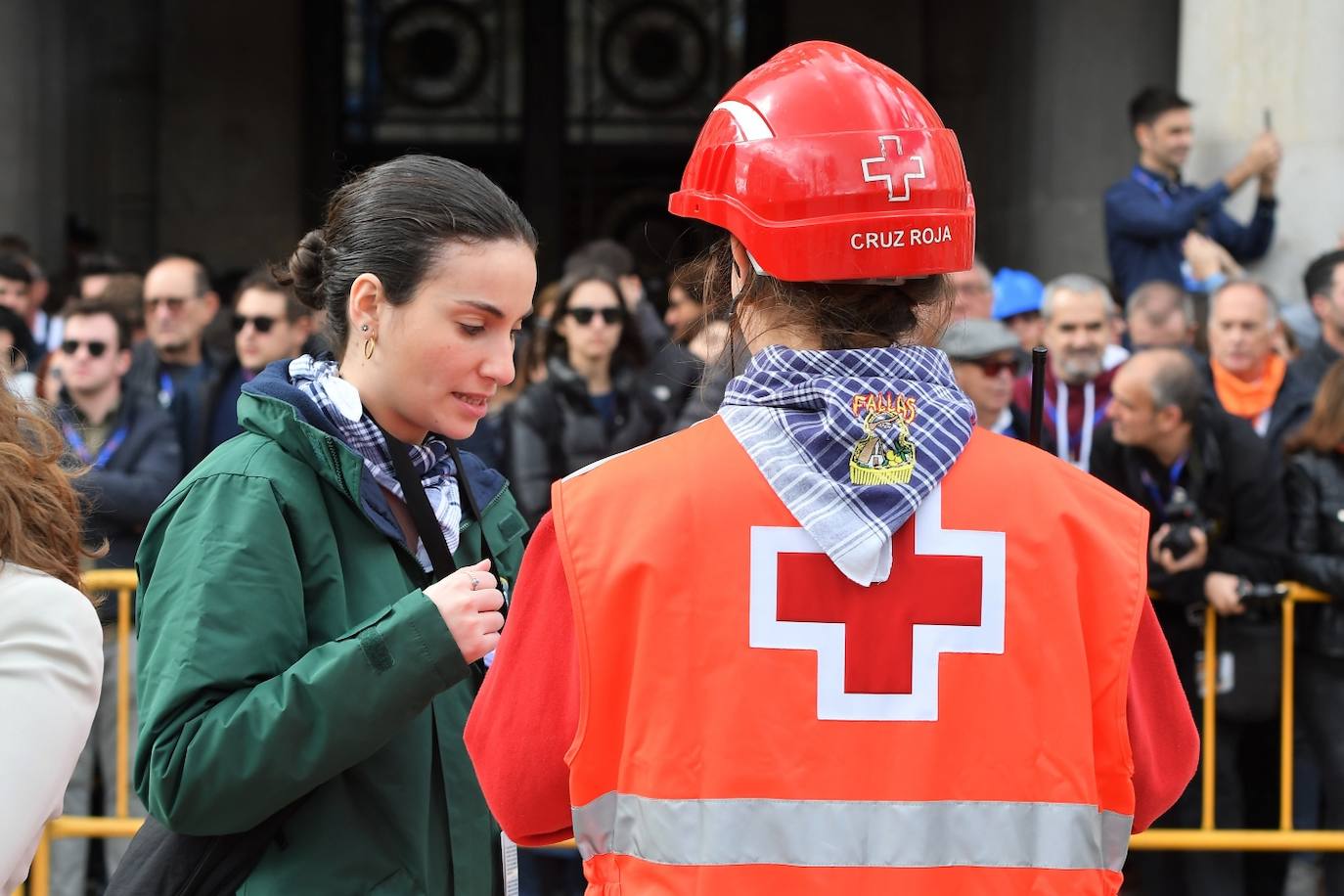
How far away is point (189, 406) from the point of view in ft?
21.4

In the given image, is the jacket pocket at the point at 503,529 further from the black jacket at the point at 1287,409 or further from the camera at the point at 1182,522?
the black jacket at the point at 1287,409

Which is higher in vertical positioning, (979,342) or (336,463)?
(979,342)

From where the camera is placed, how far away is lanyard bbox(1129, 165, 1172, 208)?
8.81 meters

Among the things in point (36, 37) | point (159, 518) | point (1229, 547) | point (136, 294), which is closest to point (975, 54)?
point (36, 37)

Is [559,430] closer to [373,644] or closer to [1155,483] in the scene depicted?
[1155,483]

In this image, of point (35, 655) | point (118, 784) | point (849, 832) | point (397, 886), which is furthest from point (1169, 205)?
point (35, 655)

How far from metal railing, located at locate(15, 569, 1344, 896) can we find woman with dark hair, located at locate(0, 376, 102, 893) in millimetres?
3219

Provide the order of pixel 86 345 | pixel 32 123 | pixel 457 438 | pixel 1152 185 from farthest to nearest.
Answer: pixel 32 123 → pixel 1152 185 → pixel 86 345 → pixel 457 438

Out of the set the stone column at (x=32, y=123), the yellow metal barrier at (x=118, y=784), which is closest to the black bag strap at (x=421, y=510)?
the yellow metal barrier at (x=118, y=784)

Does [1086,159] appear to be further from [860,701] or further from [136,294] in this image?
[860,701]

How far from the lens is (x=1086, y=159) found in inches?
526

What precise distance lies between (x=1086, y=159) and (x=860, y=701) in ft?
39.3

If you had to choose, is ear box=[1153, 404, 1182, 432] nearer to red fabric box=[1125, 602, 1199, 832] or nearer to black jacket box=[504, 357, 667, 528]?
black jacket box=[504, 357, 667, 528]

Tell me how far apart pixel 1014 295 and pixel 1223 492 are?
3.09 metres
